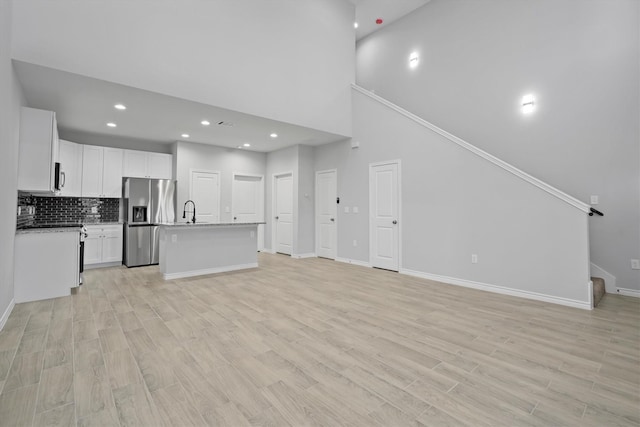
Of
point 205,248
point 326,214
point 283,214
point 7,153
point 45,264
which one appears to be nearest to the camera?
point 7,153

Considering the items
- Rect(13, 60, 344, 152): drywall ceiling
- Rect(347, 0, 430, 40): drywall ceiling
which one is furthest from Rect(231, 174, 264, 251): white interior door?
Rect(347, 0, 430, 40): drywall ceiling

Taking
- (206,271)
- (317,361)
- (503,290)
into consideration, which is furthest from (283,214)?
(317,361)

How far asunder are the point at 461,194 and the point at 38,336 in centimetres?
544

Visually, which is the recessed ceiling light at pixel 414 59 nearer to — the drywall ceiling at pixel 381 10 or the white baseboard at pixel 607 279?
the drywall ceiling at pixel 381 10

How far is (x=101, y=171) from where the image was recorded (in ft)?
19.9

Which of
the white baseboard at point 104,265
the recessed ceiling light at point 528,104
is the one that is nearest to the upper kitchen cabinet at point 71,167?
the white baseboard at point 104,265

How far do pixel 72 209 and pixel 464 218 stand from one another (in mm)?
7560

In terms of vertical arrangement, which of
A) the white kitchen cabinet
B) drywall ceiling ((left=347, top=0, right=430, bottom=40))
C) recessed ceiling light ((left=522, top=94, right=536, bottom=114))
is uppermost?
drywall ceiling ((left=347, top=0, right=430, bottom=40))

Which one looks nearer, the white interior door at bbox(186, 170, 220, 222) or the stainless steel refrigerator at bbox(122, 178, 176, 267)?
the stainless steel refrigerator at bbox(122, 178, 176, 267)

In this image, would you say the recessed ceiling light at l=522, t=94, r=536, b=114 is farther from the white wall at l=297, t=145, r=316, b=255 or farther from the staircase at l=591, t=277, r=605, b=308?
the white wall at l=297, t=145, r=316, b=255

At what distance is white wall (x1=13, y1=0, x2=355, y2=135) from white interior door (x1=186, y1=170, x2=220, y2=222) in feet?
9.86

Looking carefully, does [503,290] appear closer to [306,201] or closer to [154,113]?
[306,201]

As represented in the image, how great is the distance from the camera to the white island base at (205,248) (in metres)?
4.85

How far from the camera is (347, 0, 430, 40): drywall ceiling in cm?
678
